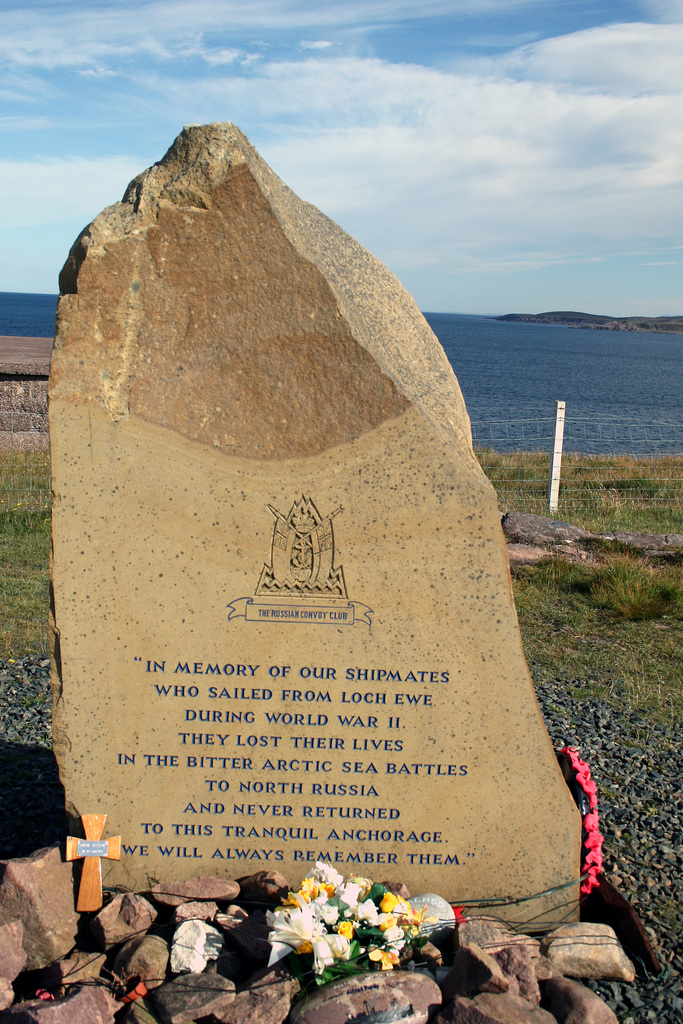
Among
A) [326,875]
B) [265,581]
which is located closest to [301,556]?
[265,581]

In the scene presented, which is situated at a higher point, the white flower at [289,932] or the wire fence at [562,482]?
the wire fence at [562,482]

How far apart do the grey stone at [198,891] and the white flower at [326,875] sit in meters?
0.30

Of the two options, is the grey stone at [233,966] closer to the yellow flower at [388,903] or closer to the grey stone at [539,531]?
the yellow flower at [388,903]

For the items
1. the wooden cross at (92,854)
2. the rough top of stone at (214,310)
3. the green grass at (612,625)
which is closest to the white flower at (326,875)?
the wooden cross at (92,854)

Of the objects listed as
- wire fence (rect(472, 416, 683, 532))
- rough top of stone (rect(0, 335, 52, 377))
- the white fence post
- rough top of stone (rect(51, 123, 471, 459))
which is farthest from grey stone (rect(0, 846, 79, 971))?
the white fence post

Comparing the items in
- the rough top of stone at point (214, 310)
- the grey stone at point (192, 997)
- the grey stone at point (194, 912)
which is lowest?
the grey stone at point (192, 997)

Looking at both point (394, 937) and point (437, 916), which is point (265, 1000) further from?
point (437, 916)

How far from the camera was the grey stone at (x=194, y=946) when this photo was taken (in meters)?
2.67

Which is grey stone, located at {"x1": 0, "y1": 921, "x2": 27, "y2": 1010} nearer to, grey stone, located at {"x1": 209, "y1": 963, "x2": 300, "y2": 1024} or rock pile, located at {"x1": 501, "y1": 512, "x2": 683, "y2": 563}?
grey stone, located at {"x1": 209, "y1": 963, "x2": 300, "y2": 1024}

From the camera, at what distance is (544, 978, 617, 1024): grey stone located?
250 centimetres

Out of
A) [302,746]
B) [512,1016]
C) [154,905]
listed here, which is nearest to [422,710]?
[302,746]

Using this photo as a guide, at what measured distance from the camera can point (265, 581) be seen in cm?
297

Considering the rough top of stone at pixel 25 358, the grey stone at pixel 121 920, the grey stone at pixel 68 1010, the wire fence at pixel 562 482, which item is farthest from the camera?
the rough top of stone at pixel 25 358

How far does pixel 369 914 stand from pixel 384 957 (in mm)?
136
